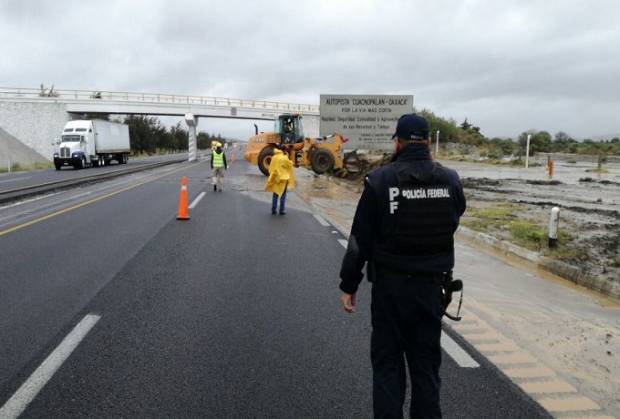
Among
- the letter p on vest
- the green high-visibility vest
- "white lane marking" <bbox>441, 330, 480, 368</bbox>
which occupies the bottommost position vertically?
"white lane marking" <bbox>441, 330, 480, 368</bbox>

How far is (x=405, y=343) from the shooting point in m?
3.16

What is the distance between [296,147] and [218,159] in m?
7.77

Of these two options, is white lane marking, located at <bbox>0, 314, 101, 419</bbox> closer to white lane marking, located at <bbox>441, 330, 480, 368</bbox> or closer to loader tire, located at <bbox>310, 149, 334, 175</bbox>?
white lane marking, located at <bbox>441, 330, 480, 368</bbox>

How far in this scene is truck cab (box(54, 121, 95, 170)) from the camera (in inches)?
1442

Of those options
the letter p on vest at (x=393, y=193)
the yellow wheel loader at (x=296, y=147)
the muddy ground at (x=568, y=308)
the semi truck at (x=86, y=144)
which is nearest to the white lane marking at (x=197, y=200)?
the muddy ground at (x=568, y=308)

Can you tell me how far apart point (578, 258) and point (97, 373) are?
24.8 feet

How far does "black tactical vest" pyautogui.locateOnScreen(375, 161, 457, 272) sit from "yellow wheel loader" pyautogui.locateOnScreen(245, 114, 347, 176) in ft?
72.4

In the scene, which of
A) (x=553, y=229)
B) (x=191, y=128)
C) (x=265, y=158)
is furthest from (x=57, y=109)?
(x=553, y=229)

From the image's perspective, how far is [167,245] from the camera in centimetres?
923

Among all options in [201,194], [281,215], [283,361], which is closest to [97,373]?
[283,361]

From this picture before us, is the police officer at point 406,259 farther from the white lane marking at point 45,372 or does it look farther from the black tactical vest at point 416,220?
the white lane marking at point 45,372

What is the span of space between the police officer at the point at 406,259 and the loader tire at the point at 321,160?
22.0 meters

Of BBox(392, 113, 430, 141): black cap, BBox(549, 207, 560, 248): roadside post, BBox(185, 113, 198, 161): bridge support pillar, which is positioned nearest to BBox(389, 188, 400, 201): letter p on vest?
BBox(392, 113, 430, 141): black cap

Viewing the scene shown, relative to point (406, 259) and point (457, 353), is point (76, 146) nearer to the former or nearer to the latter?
point (457, 353)
